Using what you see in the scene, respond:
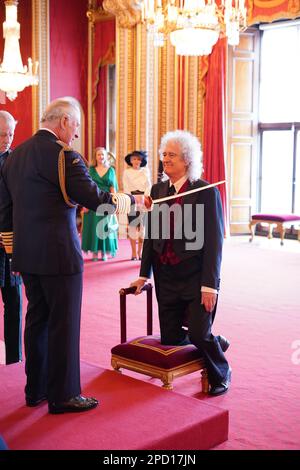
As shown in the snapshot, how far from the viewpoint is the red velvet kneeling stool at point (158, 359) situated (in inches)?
144

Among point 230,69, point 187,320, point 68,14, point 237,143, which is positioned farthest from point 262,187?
point 187,320

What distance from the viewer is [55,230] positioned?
3.00m

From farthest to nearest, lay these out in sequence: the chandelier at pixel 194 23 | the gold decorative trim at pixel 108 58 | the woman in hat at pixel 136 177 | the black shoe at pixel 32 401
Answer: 1. the gold decorative trim at pixel 108 58
2. the woman in hat at pixel 136 177
3. the chandelier at pixel 194 23
4. the black shoe at pixel 32 401

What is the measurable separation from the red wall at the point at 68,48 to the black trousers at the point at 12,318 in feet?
30.5

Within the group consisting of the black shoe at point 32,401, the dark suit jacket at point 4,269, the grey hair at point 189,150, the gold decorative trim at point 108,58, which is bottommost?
the black shoe at point 32,401

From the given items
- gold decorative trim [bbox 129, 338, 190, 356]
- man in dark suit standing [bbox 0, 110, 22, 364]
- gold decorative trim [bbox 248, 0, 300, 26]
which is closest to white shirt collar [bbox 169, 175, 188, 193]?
gold decorative trim [bbox 129, 338, 190, 356]

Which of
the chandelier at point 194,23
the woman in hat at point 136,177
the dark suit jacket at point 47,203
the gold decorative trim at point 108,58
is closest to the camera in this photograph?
the dark suit jacket at point 47,203

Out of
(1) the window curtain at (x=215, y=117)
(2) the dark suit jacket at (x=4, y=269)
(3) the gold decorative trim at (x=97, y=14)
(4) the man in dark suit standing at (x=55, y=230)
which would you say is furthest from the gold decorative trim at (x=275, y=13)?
(4) the man in dark suit standing at (x=55, y=230)

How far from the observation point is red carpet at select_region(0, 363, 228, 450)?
9.38ft

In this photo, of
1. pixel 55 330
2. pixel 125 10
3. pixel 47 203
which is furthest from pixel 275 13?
pixel 55 330

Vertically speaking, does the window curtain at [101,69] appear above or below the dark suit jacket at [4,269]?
above

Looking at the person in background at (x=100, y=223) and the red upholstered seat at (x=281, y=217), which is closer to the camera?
the person in background at (x=100, y=223)

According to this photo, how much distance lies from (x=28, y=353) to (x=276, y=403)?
151cm

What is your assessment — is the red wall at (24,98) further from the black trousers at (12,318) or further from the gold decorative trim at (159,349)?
the gold decorative trim at (159,349)
